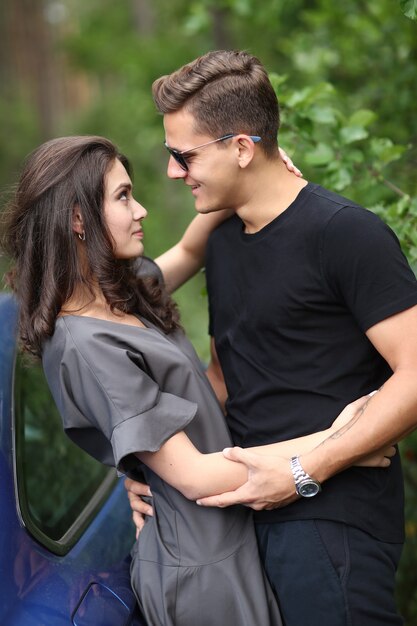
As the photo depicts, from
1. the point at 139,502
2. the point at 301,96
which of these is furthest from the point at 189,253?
the point at 139,502

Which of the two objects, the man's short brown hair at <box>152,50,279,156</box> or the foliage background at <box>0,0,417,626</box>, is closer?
the man's short brown hair at <box>152,50,279,156</box>

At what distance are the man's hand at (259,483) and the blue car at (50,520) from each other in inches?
14.4

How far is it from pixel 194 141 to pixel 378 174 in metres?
1.16

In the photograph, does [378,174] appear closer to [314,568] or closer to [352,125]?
[352,125]

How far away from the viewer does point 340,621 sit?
85.0 inches

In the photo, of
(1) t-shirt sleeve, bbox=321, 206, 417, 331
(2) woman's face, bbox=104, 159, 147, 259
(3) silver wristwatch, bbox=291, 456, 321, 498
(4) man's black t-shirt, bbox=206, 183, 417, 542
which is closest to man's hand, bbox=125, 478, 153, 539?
(4) man's black t-shirt, bbox=206, 183, 417, 542

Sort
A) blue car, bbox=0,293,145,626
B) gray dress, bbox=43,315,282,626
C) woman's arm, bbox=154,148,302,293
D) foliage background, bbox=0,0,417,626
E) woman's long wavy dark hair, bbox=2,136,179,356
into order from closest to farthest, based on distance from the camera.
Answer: blue car, bbox=0,293,145,626 → gray dress, bbox=43,315,282,626 → woman's long wavy dark hair, bbox=2,136,179,356 → woman's arm, bbox=154,148,302,293 → foliage background, bbox=0,0,417,626

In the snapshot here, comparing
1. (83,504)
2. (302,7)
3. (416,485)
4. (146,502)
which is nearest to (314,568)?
(146,502)

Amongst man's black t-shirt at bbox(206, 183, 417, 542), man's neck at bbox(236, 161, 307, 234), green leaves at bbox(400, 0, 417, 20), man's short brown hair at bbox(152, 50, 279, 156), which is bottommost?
man's black t-shirt at bbox(206, 183, 417, 542)

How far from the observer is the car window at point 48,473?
236cm

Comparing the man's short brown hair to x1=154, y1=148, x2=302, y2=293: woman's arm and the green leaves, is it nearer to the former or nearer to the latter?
x1=154, y1=148, x2=302, y2=293: woman's arm

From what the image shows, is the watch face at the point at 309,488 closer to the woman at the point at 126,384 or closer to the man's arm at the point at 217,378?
the woman at the point at 126,384

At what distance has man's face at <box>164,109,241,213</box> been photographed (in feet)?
7.93

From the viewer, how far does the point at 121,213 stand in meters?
2.39
